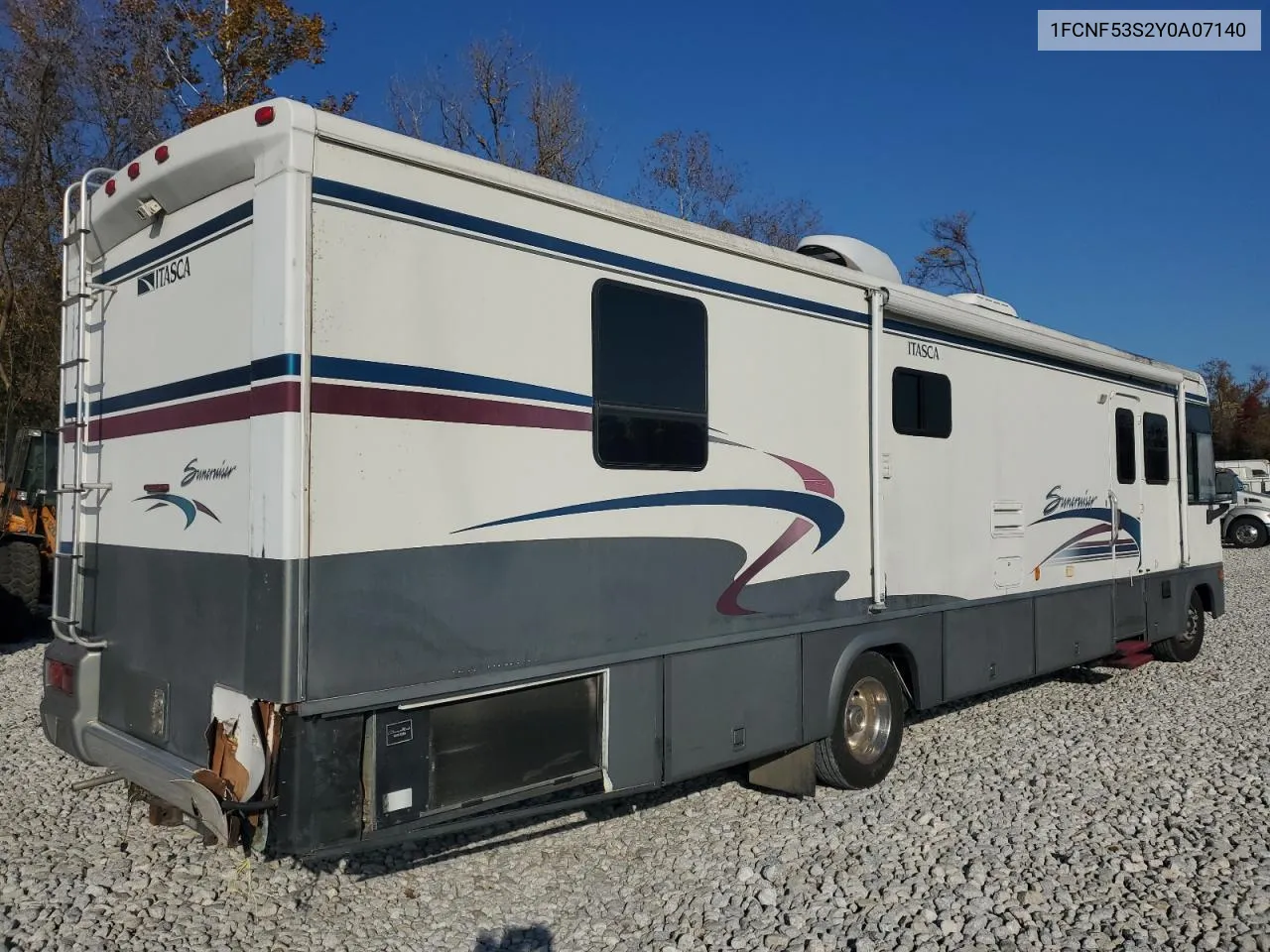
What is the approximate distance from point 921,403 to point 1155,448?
12.8ft

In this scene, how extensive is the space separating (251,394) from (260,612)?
0.75 metres

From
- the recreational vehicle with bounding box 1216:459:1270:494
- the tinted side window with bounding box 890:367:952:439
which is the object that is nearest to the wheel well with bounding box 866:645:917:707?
the tinted side window with bounding box 890:367:952:439

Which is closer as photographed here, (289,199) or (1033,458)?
(289,199)

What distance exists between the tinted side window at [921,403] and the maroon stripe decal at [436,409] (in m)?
2.34

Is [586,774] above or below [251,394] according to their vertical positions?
below

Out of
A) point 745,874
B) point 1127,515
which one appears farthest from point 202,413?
point 1127,515

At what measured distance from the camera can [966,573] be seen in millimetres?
6258

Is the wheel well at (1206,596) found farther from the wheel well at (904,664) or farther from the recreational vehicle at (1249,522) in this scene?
the recreational vehicle at (1249,522)

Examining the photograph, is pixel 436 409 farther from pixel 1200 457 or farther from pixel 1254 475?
pixel 1254 475

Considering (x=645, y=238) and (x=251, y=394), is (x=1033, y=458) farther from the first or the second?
(x=251, y=394)

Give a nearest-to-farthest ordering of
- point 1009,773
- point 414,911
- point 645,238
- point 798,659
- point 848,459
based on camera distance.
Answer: point 414,911
point 645,238
point 798,659
point 848,459
point 1009,773

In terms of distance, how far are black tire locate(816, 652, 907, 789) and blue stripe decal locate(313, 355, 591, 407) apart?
2395 millimetres

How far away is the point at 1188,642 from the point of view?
9352mm

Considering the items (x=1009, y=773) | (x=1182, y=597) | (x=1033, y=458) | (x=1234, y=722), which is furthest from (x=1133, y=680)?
(x=1009, y=773)
